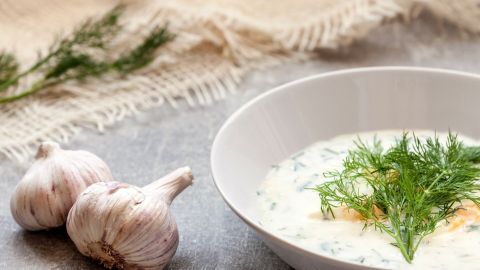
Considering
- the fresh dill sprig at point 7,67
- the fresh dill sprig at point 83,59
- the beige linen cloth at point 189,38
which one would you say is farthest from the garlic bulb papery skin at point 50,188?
the fresh dill sprig at point 7,67

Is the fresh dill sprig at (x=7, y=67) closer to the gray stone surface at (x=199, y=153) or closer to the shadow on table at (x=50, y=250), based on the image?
the gray stone surface at (x=199, y=153)

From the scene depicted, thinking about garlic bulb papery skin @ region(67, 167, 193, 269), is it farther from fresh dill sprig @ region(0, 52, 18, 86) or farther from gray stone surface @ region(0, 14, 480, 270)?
fresh dill sprig @ region(0, 52, 18, 86)

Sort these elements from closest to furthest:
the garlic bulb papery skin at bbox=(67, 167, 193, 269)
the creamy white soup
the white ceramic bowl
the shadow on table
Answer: the creamy white soup < the garlic bulb papery skin at bbox=(67, 167, 193, 269) < the shadow on table < the white ceramic bowl

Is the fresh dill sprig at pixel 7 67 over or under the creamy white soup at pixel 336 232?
over

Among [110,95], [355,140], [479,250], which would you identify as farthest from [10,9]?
[479,250]

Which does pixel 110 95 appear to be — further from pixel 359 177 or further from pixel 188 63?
pixel 359 177

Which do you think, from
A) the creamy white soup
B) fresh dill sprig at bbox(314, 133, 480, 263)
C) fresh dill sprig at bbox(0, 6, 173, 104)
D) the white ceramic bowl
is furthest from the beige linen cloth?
fresh dill sprig at bbox(314, 133, 480, 263)

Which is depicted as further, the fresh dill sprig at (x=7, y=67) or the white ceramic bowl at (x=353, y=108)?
the fresh dill sprig at (x=7, y=67)
